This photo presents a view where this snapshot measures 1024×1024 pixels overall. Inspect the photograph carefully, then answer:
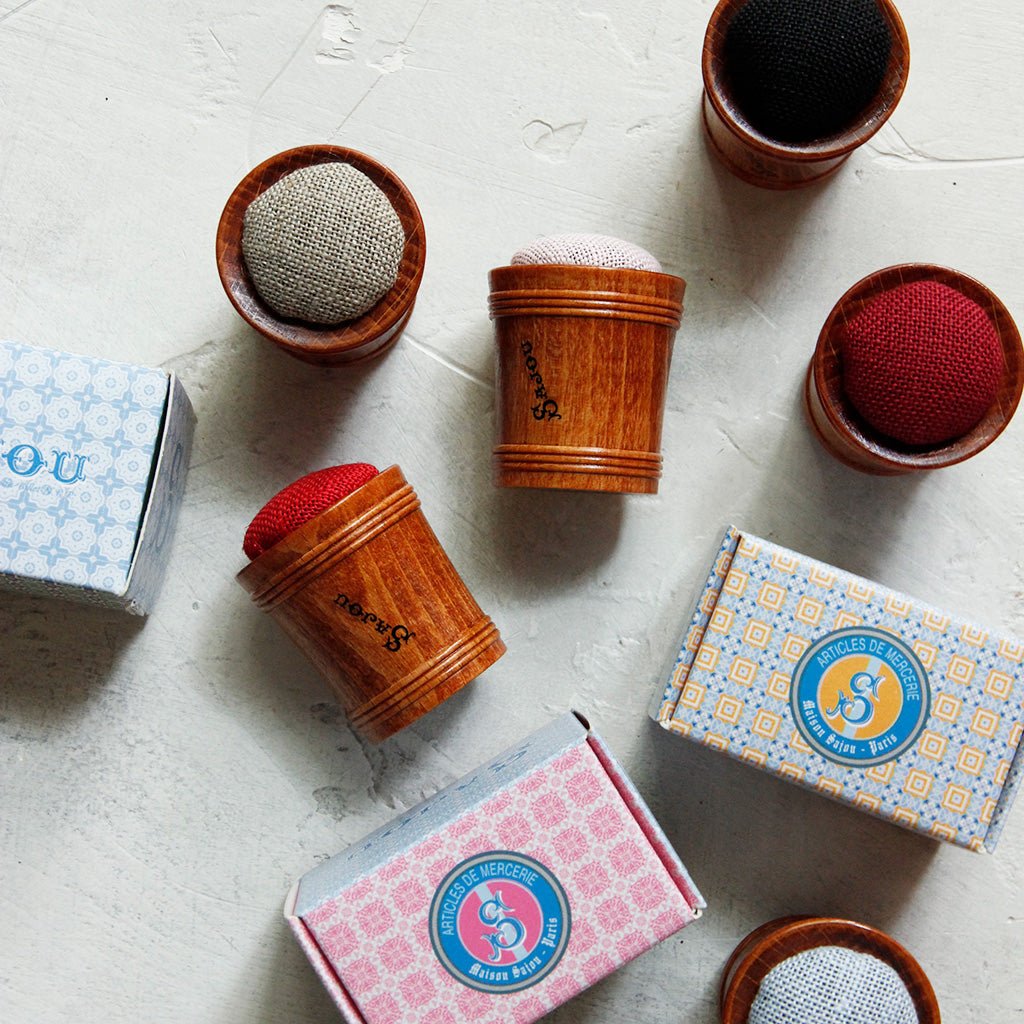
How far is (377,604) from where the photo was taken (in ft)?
2.55

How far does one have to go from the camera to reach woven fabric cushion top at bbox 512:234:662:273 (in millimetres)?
785

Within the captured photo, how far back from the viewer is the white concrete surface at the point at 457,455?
91cm

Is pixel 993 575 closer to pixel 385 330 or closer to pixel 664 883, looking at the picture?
pixel 664 883

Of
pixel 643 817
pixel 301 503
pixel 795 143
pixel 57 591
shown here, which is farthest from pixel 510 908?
pixel 795 143

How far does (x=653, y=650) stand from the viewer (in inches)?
36.2

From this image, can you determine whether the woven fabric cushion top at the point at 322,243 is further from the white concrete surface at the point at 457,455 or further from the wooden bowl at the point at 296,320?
the white concrete surface at the point at 457,455

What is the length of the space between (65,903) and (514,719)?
1.41 feet

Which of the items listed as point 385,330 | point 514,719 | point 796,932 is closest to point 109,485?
point 385,330

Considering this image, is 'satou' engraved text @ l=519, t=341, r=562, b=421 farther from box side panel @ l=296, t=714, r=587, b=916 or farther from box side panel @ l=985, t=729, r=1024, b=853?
box side panel @ l=985, t=729, r=1024, b=853

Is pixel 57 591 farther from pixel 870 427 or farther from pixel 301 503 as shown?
pixel 870 427

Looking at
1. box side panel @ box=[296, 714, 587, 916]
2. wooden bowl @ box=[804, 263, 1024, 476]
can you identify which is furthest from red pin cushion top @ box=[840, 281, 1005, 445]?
box side panel @ box=[296, 714, 587, 916]

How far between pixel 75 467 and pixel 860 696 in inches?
24.2

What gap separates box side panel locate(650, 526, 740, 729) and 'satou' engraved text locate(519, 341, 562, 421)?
163mm

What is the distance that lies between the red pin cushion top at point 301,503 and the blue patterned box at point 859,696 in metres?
0.29
